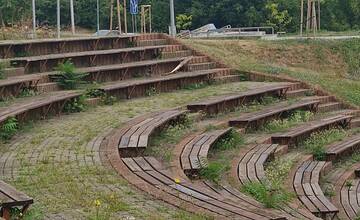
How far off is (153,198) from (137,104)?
6039 millimetres

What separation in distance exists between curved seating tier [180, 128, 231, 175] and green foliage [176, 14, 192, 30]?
36954mm

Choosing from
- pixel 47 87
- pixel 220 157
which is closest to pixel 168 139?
pixel 220 157

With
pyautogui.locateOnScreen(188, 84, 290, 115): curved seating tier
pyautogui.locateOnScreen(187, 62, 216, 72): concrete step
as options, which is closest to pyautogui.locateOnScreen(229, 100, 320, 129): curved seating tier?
pyautogui.locateOnScreen(188, 84, 290, 115): curved seating tier

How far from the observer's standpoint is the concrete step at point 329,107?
46.3ft

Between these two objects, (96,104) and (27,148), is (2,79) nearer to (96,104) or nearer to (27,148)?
(96,104)

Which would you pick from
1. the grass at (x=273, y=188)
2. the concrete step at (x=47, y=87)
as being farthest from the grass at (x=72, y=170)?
the grass at (x=273, y=188)

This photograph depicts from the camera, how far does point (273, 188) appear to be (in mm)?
7258

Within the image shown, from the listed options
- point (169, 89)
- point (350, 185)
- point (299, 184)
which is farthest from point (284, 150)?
point (169, 89)

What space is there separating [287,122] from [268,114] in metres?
0.54

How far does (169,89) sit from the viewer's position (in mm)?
14102

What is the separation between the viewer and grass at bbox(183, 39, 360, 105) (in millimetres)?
16344

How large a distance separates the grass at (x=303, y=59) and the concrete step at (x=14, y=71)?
5.60 m

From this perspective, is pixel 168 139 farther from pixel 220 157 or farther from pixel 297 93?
pixel 297 93

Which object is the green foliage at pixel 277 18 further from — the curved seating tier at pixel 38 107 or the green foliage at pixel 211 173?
the green foliage at pixel 211 173
